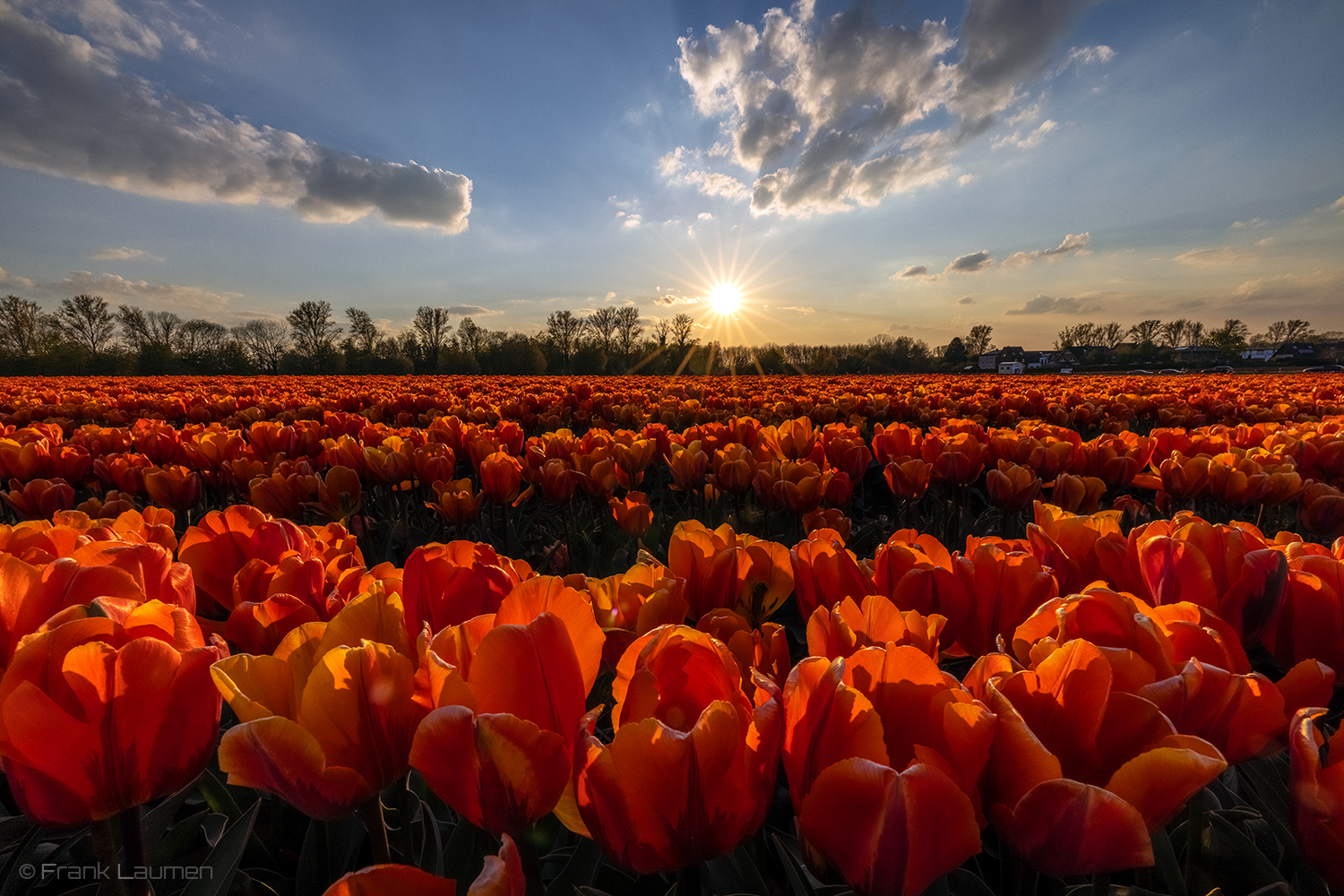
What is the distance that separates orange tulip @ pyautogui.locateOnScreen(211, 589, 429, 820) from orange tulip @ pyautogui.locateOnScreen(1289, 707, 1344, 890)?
997 millimetres

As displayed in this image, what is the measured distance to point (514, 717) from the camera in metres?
0.66

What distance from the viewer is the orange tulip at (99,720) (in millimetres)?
670

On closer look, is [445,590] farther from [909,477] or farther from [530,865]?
[909,477]

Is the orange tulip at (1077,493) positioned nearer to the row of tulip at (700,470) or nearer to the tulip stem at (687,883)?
the row of tulip at (700,470)

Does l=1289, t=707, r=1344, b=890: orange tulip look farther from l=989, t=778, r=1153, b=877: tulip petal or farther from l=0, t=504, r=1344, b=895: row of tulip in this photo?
l=989, t=778, r=1153, b=877: tulip petal

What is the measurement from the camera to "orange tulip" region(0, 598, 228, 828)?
67 cm

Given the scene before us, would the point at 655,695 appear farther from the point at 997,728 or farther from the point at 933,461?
the point at 933,461

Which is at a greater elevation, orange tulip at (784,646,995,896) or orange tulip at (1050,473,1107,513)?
orange tulip at (784,646,995,896)

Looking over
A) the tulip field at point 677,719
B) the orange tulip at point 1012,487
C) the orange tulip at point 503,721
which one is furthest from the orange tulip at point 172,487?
the orange tulip at point 1012,487

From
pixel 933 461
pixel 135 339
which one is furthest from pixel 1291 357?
pixel 135 339

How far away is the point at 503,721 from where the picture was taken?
66cm

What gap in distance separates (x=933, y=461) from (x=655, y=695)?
305 centimetres

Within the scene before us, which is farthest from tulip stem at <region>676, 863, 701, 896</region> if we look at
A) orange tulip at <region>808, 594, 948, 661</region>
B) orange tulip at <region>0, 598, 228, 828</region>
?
orange tulip at <region>0, 598, 228, 828</region>

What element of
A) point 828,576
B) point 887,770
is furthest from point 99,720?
point 828,576
